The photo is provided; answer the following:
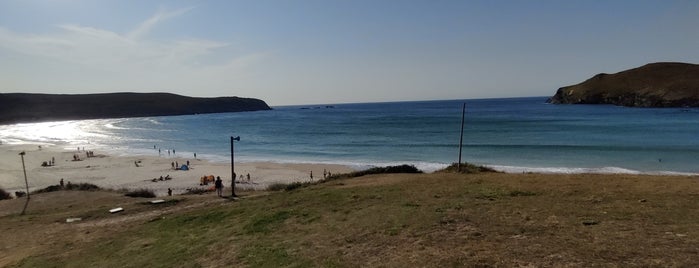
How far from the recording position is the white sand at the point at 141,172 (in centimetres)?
3678

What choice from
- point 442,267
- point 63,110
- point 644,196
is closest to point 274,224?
point 442,267

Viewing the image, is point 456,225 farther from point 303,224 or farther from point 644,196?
point 644,196

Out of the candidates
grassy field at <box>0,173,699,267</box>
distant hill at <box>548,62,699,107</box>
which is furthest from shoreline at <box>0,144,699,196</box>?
distant hill at <box>548,62,699,107</box>

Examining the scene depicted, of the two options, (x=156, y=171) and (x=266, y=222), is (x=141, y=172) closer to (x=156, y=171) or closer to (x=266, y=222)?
(x=156, y=171)

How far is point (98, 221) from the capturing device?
1833 centimetres

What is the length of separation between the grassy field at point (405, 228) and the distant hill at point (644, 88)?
440 ft

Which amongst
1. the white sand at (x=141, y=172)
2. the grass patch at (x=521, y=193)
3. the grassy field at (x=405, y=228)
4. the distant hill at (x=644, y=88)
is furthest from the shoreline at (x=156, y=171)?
the distant hill at (x=644, y=88)

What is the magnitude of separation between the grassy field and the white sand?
632 inches

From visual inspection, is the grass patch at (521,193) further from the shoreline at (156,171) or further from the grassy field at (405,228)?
the shoreline at (156,171)

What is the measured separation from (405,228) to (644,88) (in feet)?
515

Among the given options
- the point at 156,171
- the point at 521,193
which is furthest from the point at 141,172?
the point at 521,193

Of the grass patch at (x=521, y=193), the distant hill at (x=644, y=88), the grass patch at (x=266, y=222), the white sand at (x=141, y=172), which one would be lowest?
the white sand at (x=141, y=172)

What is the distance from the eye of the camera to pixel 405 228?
11039mm

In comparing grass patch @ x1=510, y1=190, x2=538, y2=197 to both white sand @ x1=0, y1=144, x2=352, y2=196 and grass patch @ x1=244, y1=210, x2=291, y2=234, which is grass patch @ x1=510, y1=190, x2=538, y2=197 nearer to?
grass patch @ x1=244, y1=210, x2=291, y2=234
